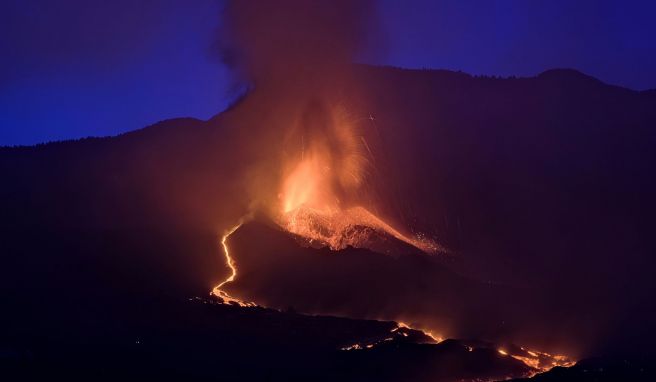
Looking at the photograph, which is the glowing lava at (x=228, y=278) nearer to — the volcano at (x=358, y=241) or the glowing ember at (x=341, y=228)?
the volcano at (x=358, y=241)

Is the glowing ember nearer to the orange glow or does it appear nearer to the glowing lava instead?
the orange glow

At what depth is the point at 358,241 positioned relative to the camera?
18906mm

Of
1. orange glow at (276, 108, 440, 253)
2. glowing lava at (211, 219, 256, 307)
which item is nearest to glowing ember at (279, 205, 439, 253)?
orange glow at (276, 108, 440, 253)

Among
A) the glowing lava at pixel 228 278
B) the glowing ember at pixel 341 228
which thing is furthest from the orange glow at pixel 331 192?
the glowing lava at pixel 228 278

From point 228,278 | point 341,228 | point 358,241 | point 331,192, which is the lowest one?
point 228,278

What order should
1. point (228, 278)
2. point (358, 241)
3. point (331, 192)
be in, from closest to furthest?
point (228, 278), point (358, 241), point (331, 192)

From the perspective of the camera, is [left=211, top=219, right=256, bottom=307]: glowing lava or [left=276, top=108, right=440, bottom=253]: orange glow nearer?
[left=211, top=219, right=256, bottom=307]: glowing lava

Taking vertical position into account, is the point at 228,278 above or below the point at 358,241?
below

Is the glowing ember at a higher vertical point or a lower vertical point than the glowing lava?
higher

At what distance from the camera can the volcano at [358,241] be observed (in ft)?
38.7

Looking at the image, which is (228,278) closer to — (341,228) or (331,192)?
(341,228)

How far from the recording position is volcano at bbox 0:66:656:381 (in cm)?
1180

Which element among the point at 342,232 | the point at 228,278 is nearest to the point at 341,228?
the point at 342,232

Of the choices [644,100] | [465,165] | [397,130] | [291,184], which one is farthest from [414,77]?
[644,100]
